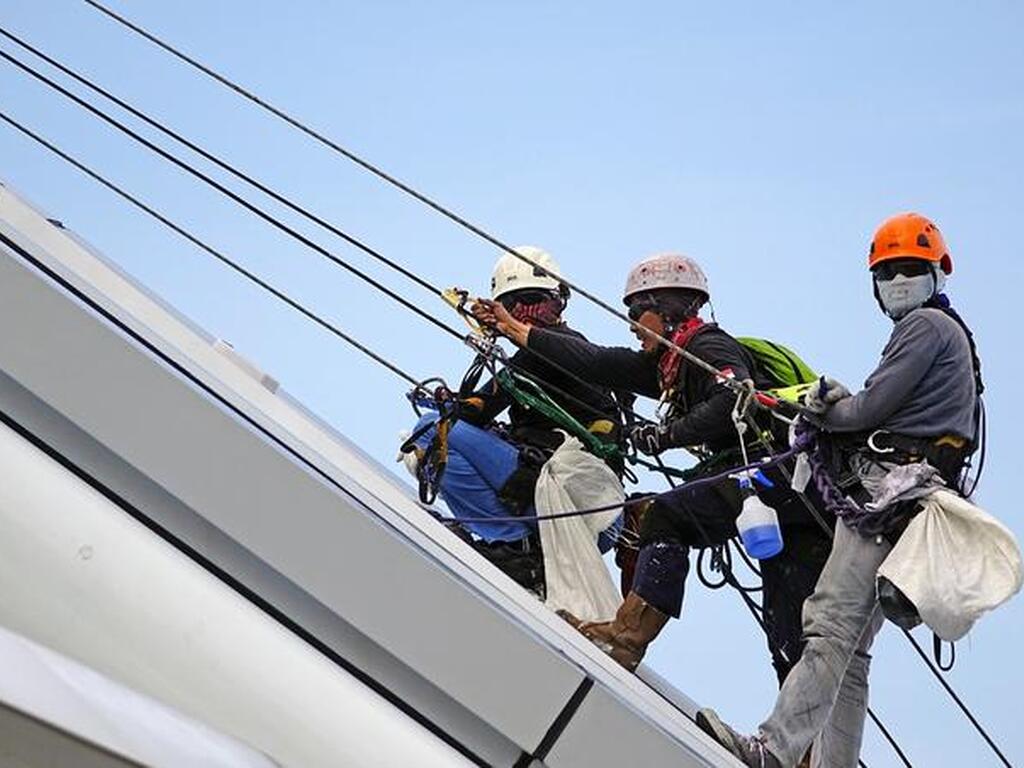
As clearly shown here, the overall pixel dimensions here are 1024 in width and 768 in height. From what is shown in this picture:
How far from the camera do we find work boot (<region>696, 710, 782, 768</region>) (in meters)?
5.42

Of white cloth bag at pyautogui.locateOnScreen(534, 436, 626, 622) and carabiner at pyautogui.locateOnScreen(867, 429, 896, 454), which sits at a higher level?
carabiner at pyautogui.locateOnScreen(867, 429, 896, 454)

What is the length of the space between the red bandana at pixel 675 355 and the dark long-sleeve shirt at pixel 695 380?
30mm

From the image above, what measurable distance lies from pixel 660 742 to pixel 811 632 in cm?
296

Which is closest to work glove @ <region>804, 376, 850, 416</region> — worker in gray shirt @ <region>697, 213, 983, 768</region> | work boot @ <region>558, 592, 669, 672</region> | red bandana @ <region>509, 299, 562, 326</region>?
worker in gray shirt @ <region>697, 213, 983, 768</region>

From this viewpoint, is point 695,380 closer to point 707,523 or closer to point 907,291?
point 707,523

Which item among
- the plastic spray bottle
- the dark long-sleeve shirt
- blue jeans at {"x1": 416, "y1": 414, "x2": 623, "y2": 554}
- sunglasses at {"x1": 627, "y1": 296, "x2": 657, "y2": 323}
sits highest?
sunglasses at {"x1": 627, "y1": 296, "x2": 657, "y2": 323}

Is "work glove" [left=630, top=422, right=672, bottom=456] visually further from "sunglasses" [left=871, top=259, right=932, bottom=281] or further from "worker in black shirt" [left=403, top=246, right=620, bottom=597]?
"sunglasses" [left=871, top=259, right=932, bottom=281]

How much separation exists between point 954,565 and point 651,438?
1752 mm

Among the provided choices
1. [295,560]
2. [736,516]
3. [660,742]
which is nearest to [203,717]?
[295,560]

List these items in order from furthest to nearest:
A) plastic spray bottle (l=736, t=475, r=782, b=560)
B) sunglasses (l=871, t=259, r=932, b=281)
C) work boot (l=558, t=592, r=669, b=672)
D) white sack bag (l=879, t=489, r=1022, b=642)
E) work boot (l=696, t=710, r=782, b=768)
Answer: work boot (l=558, t=592, r=669, b=672), plastic spray bottle (l=736, t=475, r=782, b=560), sunglasses (l=871, t=259, r=932, b=281), white sack bag (l=879, t=489, r=1022, b=642), work boot (l=696, t=710, r=782, b=768)

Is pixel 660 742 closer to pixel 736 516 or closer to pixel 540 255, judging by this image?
pixel 736 516

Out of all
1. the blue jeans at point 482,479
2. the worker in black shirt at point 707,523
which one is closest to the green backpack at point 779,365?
the worker in black shirt at point 707,523

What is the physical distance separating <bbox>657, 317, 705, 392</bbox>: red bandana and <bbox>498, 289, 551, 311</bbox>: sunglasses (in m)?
1.25

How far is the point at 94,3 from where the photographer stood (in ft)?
24.8
